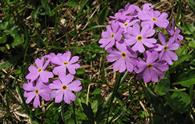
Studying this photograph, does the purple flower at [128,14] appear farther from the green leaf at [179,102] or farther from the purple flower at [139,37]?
the green leaf at [179,102]

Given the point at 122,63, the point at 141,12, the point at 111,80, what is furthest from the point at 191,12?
the point at 122,63

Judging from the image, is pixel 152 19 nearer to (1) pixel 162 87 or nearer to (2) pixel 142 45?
(2) pixel 142 45

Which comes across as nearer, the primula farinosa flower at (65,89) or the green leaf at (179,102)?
the primula farinosa flower at (65,89)

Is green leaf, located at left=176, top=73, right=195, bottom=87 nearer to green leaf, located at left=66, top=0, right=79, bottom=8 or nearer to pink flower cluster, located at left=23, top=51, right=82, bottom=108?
pink flower cluster, located at left=23, top=51, right=82, bottom=108

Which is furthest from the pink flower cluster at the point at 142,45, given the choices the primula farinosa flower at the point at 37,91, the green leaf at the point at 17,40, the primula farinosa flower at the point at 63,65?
the green leaf at the point at 17,40

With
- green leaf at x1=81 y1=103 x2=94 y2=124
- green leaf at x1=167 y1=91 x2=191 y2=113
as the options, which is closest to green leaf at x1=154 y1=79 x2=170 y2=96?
green leaf at x1=167 y1=91 x2=191 y2=113

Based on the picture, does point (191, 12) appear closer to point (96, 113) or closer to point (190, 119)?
point (190, 119)
